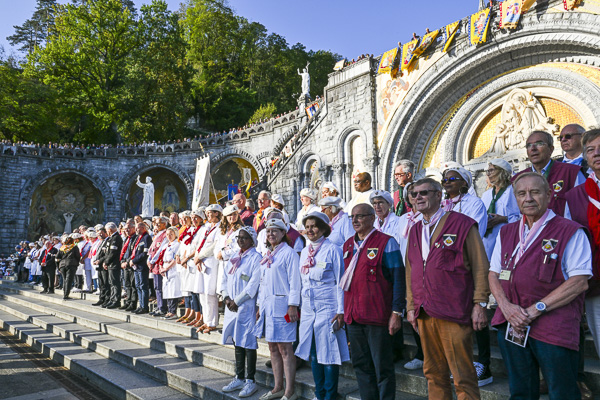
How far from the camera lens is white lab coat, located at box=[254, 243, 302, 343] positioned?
442 cm

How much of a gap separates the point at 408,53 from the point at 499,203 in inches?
486

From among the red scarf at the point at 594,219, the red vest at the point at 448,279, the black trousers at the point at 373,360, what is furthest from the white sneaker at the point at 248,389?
the red scarf at the point at 594,219

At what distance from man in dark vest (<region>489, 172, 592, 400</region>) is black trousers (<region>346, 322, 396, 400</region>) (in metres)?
0.98

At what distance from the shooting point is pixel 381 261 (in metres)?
3.67

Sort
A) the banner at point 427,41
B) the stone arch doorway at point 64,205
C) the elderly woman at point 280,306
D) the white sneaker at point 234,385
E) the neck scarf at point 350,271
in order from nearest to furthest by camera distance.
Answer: the neck scarf at point 350,271 → the elderly woman at point 280,306 → the white sneaker at point 234,385 → the banner at point 427,41 → the stone arch doorway at point 64,205

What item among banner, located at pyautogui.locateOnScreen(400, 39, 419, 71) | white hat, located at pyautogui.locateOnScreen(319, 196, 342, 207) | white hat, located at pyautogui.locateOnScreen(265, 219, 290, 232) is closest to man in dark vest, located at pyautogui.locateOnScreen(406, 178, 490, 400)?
white hat, located at pyautogui.locateOnScreen(265, 219, 290, 232)

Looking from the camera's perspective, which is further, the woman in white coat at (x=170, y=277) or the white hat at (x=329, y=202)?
the woman in white coat at (x=170, y=277)

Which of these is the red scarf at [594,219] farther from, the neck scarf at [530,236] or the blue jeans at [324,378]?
the blue jeans at [324,378]

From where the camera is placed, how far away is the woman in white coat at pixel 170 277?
8195mm

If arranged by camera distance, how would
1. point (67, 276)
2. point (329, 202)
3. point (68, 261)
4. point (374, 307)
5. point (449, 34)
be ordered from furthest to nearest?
point (449, 34), point (67, 276), point (68, 261), point (329, 202), point (374, 307)

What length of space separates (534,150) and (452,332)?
1.99 metres

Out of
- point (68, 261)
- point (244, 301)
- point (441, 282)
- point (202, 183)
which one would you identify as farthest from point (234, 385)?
point (202, 183)

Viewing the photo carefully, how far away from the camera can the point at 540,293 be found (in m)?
2.62

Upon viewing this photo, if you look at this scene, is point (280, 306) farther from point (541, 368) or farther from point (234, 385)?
point (541, 368)
